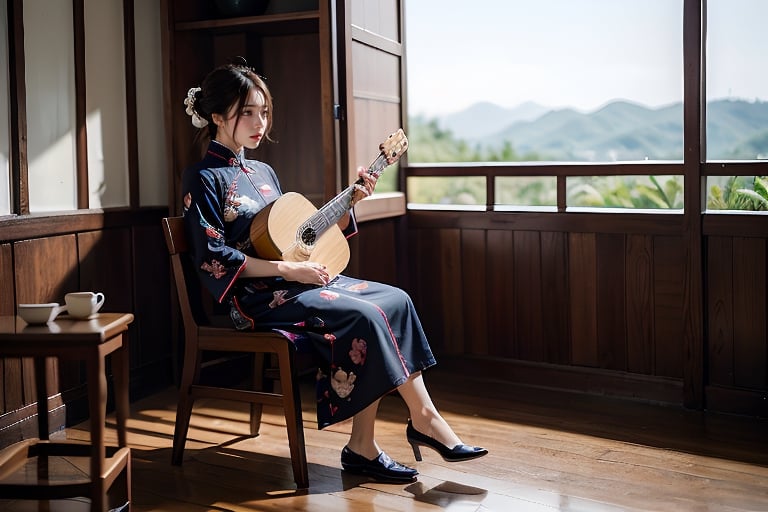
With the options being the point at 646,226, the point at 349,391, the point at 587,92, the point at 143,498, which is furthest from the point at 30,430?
the point at 587,92

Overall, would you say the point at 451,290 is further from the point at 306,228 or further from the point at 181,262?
the point at 181,262

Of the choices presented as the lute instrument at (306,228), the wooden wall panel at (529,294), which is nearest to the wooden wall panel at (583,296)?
the wooden wall panel at (529,294)

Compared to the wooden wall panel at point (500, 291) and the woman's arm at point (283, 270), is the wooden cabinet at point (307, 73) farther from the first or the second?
the woman's arm at point (283, 270)

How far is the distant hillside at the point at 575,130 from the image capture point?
11617mm

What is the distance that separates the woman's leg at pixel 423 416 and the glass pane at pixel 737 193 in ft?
4.83

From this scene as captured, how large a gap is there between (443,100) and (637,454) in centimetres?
1046

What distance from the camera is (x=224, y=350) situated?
2744mm

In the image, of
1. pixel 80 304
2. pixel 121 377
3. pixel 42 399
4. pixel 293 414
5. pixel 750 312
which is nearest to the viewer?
pixel 80 304

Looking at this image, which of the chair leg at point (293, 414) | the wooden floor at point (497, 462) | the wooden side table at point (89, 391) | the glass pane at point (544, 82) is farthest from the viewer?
the glass pane at point (544, 82)

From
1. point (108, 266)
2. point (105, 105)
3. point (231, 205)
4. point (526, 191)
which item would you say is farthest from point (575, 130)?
point (231, 205)

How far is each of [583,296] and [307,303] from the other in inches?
58.4

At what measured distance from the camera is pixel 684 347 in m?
3.36

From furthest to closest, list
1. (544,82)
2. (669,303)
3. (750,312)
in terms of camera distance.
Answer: (544,82) → (669,303) → (750,312)

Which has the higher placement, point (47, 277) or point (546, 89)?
point (546, 89)
